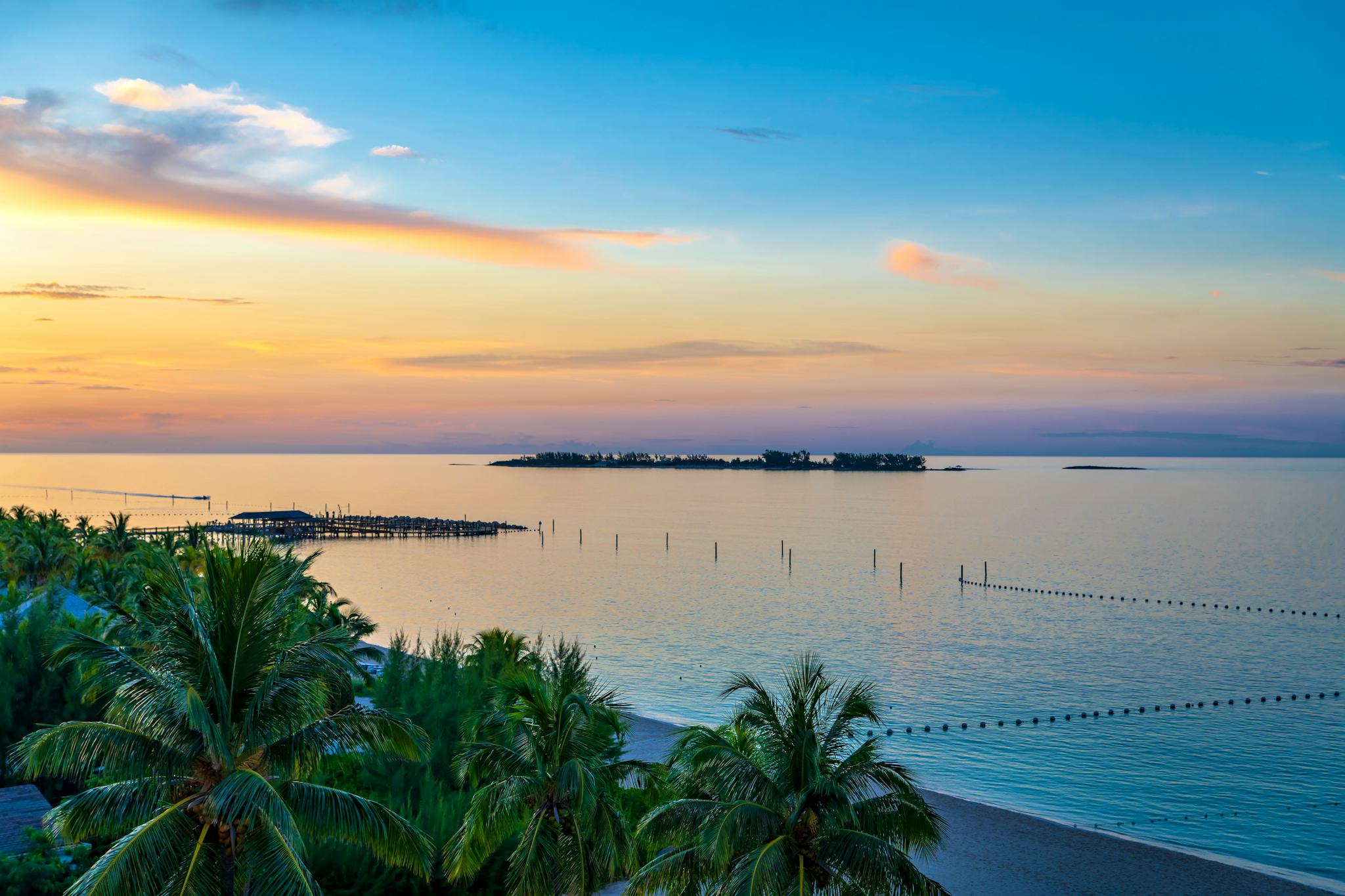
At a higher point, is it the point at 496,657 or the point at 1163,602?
the point at 496,657

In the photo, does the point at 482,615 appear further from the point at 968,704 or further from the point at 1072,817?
the point at 1072,817

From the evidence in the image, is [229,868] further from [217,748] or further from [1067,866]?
[1067,866]

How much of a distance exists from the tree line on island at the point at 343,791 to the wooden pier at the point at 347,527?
116760 millimetres

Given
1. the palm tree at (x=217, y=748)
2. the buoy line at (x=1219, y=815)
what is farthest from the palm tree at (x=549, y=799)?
the buoy line at (x=1219, y=815)

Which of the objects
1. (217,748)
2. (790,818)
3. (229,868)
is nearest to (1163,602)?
(790,818)

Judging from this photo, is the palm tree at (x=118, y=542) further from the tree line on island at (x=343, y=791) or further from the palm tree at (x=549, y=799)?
the palm tree at (x=549, y=799)

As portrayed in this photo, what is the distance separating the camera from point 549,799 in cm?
1812

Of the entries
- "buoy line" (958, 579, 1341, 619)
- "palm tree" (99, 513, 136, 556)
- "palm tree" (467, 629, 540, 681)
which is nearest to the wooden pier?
"palm tree" (99, 513, 136, 556)

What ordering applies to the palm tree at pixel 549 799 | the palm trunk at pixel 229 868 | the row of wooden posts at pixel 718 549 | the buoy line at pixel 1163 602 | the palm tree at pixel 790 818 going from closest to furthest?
1. the palm trunk at pixel 229 868
2. the palm tree at pixel 790 818
3. the palm tree at pixel 549 799
4. the buoy line at pixel 1163 602
5. the row of wooden posts at pixel 718 549

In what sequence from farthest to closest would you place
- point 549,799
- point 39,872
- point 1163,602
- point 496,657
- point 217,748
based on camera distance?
point 1163,602 < point 496,657 < point 549,799 < point 39,872 < point 217,748

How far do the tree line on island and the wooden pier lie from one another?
11676cm

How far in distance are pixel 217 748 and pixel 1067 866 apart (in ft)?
75.4

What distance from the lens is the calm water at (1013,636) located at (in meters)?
37.9

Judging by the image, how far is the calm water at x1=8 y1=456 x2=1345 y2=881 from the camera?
3794 centimetres
